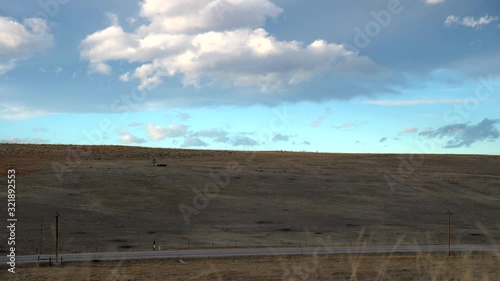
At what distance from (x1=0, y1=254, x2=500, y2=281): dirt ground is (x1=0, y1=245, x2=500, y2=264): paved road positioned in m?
2.62

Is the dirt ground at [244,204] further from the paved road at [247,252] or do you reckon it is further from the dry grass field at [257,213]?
the paved road at [247,252]

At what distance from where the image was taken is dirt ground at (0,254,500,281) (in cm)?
3831

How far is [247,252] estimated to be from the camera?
1980 inches

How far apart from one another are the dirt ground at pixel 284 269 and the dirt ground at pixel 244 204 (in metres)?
11.2

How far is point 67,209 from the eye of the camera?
69812mm

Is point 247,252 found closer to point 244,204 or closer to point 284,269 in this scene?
point 284,269

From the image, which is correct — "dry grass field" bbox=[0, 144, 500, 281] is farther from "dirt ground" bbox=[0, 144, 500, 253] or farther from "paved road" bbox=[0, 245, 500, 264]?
"paved road" bbox=[0, 245, 500, 264]

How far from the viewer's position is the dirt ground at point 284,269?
38312 millimetres

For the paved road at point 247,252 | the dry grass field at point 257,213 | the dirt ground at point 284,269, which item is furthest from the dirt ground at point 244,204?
the dirt ground at point 284,269

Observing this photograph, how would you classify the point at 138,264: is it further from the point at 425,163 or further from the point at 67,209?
the point at 425,163

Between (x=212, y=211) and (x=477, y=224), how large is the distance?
34295 mm

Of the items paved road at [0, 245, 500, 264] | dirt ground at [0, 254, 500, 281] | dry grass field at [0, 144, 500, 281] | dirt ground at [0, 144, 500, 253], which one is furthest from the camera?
dirt ground at [0, 144, 500, 253]

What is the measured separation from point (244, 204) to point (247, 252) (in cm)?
2706

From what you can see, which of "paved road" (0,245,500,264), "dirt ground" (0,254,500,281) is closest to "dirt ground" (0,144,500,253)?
"paved road" (0,245,500,264)
